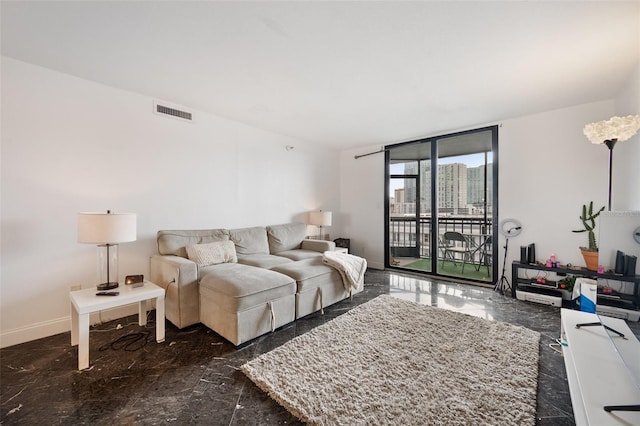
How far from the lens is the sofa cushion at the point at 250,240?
341cm

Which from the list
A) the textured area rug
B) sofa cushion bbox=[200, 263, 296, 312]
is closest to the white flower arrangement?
the textured area rug

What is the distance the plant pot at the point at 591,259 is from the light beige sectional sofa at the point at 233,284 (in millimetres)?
2731

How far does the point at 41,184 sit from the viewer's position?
89.7 inches

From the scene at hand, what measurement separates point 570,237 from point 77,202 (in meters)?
5.64

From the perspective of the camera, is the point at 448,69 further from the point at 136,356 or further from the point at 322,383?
the point at 136,356

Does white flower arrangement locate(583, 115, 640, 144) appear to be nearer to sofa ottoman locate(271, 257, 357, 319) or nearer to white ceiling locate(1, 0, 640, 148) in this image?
white ceiling locate(1, 0, 640, 148)

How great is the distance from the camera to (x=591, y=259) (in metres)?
2.88

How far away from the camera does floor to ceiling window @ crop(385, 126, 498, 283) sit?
4.19 m

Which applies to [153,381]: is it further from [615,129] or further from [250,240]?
[615,129]

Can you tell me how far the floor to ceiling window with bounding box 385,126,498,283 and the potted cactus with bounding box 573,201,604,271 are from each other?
92cm

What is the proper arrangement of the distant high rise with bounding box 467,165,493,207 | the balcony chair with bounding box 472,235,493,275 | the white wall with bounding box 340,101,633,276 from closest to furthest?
the white wall with bounding box 340,101,633,276
the distant high rise with bounding box 467,165,493,207
the balcony chair with bounding box 472,235,493,275

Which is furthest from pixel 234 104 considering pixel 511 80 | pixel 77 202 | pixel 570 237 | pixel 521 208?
pixel 570 237

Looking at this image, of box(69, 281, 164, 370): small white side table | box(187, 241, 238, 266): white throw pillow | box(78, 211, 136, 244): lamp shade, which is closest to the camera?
box(69, 281, 164, 370): small white side table

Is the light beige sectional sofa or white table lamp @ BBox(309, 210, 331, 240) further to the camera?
white table lamp @ BBox(309, 210, 331, 240)
